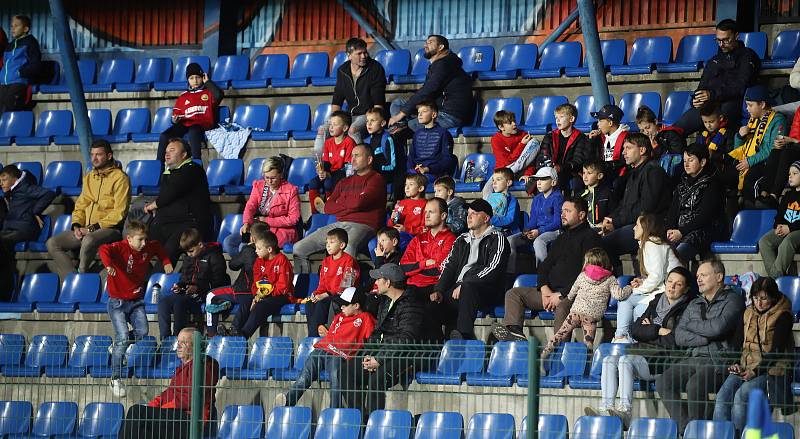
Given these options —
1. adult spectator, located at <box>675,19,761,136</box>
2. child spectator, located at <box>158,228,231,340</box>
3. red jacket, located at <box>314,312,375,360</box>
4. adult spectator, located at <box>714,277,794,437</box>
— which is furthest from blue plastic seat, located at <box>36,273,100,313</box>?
adult spectator, located at <box>714,277,794,437</box>

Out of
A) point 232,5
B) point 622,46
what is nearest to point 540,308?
point 622,46

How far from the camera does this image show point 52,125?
16406 millimetres

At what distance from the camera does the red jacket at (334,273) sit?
11.6 meters

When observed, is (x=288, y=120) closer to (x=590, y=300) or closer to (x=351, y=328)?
(x=351, y=328)

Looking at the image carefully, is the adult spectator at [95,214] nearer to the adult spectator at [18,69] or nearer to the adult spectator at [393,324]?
the adult spectator at [18,69]

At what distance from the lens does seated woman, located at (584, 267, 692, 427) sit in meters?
8.61

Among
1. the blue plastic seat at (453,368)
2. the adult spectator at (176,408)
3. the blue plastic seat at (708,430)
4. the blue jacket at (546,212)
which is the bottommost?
the blue plastic seat at (708,430)

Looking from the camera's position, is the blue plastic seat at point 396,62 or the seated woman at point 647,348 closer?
the seated woman at point 647,348

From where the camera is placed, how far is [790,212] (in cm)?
1087

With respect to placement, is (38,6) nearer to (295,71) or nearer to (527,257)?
(295,71)

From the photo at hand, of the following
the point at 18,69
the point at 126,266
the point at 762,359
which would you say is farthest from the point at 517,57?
the point at 762,359

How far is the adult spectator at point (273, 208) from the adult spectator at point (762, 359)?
5.13 meters

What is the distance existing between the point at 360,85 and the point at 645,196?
4072 mm

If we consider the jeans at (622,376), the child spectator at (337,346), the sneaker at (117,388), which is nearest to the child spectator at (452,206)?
the child spectator at (337,346)
